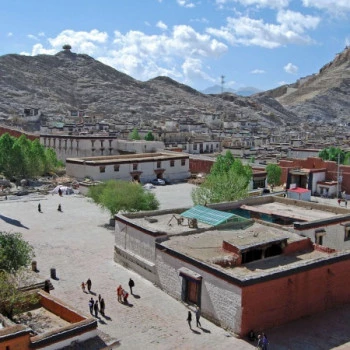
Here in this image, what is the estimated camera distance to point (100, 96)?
15450 centimetres

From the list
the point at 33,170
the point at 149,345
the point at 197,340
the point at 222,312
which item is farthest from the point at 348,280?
the point at 33,170

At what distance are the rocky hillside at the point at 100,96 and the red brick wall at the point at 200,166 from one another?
182ft

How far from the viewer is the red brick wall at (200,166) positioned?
59.7 meters

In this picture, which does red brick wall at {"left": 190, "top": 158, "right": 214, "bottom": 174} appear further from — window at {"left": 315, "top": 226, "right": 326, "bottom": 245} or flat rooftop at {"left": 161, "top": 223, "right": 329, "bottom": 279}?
flat rooftop at {"left": 161, "top": 223, "right": 329, "bottom": 279}

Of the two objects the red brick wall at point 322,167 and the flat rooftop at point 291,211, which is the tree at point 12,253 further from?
the red brick wall at point 322,167

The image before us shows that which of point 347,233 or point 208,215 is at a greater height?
point 208,215

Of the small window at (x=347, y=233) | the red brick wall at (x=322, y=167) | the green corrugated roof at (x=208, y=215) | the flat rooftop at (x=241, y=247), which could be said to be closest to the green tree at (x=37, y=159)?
the red brick wall at (x=322, y=167)

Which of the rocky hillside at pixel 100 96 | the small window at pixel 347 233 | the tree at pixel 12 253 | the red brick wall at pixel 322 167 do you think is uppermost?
the rocky hillside at pixel 100 96

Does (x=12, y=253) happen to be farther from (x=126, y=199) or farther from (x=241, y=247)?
(x=126, y=199)

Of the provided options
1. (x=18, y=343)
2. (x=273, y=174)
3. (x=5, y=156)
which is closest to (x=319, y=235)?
(x=18, y=343)

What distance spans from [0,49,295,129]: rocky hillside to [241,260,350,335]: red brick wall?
311 ft

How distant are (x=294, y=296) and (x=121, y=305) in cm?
667

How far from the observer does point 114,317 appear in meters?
18.5

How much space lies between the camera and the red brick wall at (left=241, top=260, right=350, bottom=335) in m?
17.1
